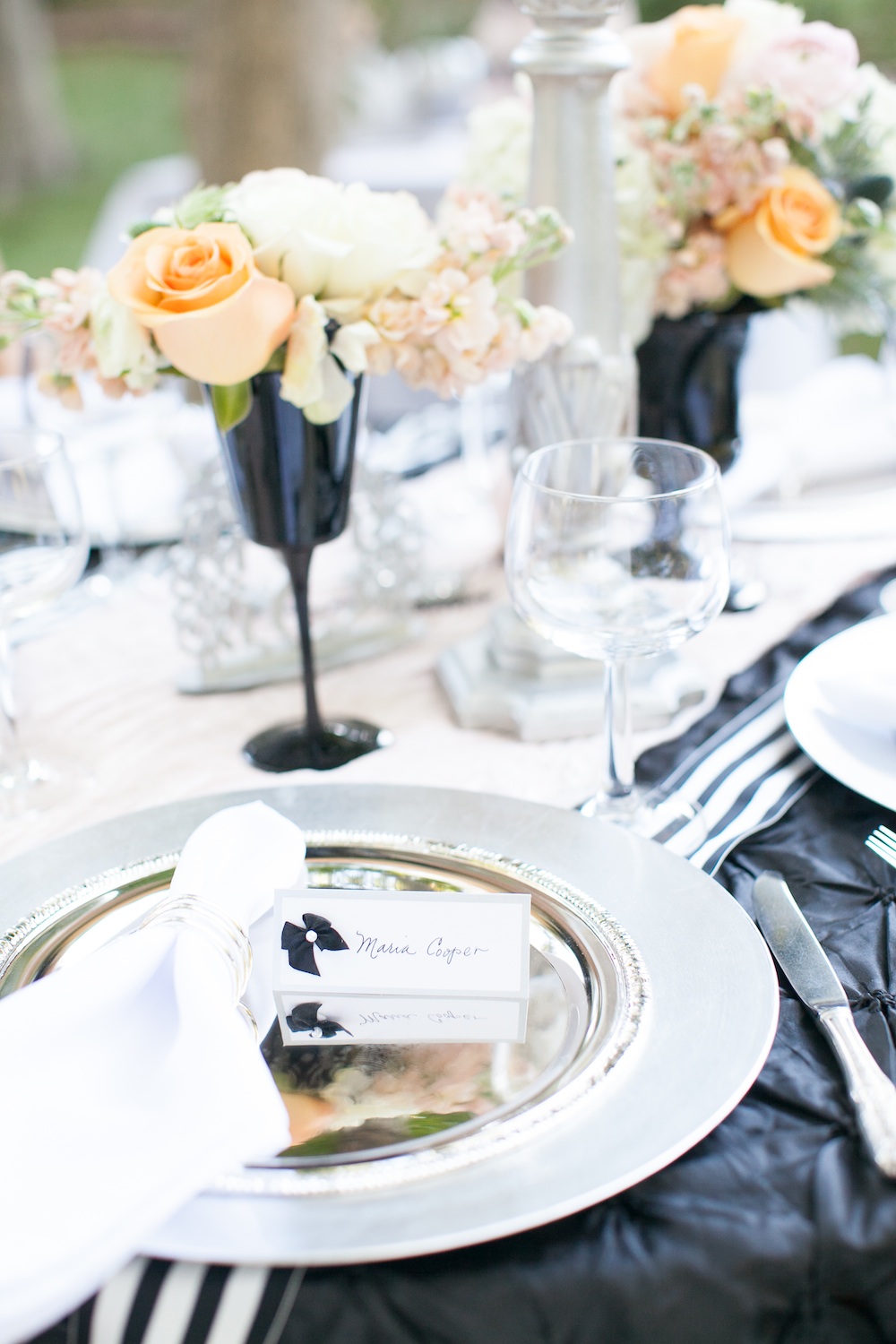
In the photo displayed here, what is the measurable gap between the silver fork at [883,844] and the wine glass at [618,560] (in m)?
0.12

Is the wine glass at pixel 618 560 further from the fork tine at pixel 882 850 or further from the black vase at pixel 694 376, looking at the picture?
the black vase at pixel 694 376

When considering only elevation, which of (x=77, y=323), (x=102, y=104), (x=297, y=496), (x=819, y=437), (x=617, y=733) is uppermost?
(x=77, y=323)

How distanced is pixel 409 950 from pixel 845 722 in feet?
1.34

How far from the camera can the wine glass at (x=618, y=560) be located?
75 cm

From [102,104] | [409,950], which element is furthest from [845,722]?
[102,104]

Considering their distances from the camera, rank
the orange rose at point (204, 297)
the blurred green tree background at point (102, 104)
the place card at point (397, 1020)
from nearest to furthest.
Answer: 1. the place card at point (397, 1020)
2. the orange rose at point (204, 297)
3. the blurred green tree background at point (102, 104)

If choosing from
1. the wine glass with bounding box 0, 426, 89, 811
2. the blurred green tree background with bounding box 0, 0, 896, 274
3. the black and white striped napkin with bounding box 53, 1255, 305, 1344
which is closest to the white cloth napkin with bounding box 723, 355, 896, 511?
the wine glass with bounding box 0, 426, 89, 811

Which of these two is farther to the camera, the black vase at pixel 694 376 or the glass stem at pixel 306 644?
the black vase at pixel 694 376

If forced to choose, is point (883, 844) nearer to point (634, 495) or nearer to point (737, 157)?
point (634, 495)

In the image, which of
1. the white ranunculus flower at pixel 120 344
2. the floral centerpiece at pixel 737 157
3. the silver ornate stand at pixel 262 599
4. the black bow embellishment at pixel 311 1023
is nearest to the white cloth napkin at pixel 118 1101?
the black bow embellishment at pixel 311 1023

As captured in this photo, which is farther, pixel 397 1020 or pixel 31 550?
pixel 31 550

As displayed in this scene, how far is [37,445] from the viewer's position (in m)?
0.92

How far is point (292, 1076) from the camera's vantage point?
0.58 meters

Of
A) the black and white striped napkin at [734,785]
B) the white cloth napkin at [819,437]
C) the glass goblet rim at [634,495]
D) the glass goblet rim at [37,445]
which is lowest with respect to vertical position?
the white cloth napkin at [819,437]
